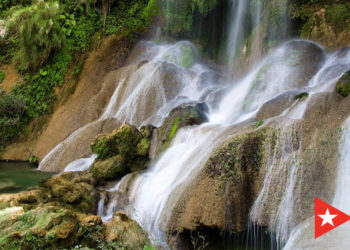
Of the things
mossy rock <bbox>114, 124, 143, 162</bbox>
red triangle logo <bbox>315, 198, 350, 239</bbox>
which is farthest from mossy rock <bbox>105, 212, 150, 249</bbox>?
mossy rock <bbox>114, 124, 143, 162</bbox>

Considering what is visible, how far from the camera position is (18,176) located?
32.1 ft

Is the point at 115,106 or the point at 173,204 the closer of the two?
the point at 173,204

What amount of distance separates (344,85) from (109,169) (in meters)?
5.86

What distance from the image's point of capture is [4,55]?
15797 millimetres

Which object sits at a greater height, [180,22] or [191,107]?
[180,22]

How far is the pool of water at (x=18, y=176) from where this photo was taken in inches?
334

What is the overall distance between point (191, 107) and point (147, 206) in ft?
11.6

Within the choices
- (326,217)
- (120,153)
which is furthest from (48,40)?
(326,217)

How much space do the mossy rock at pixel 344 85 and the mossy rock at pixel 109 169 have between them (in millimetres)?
5508

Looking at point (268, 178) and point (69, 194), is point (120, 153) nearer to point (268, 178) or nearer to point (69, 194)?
point (69, 194)

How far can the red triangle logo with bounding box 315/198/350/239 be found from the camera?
4.42 metres

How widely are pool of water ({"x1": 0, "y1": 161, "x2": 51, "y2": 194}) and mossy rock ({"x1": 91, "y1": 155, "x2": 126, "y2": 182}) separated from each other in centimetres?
189

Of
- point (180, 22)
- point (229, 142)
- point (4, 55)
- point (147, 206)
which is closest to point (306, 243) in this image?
point (229, 142)

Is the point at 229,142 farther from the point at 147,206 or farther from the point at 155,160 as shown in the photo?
the point at 155,160
